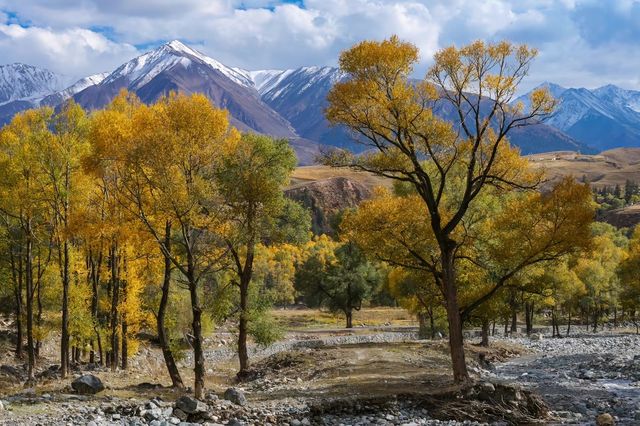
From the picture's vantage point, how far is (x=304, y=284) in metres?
90.0

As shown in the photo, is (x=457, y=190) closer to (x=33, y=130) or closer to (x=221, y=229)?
(x=221, y=229)

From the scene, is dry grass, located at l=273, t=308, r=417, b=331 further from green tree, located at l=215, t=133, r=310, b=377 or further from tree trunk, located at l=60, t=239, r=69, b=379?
tree trunk, located at l=60, t=239, r=69, b=379

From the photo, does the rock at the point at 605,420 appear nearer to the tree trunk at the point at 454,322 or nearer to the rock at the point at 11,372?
the tree trunk at the point at 454,322

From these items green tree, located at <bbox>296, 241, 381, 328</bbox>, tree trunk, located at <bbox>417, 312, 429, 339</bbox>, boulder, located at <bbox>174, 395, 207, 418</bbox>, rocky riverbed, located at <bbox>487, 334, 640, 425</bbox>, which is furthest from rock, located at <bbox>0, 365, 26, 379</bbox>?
green tree, located at <bbox>296, 241, 381, 328</bbox>

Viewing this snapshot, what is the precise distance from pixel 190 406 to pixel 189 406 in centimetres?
4

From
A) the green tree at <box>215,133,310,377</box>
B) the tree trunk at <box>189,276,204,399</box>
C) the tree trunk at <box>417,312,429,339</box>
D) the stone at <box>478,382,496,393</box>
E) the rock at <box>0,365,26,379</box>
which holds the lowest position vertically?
the tree trunk at <box>417,312,429,339</box>

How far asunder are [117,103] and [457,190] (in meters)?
17.3

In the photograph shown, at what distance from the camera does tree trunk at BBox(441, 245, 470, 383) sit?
22.3 meters

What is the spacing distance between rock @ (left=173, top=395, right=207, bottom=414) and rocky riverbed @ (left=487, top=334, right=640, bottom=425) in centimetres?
1212

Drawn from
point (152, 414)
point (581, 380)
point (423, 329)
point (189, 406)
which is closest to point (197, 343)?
point (189, 406)

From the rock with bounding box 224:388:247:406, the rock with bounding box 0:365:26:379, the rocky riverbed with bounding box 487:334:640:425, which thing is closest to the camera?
the rock with bounding box 224:388:247:406

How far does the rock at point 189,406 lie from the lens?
18.1 m

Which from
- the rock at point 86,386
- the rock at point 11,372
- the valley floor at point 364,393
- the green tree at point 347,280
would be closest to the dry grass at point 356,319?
the green tree at point 347,280

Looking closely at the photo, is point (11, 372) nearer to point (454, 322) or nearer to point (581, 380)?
point (454, 322)
